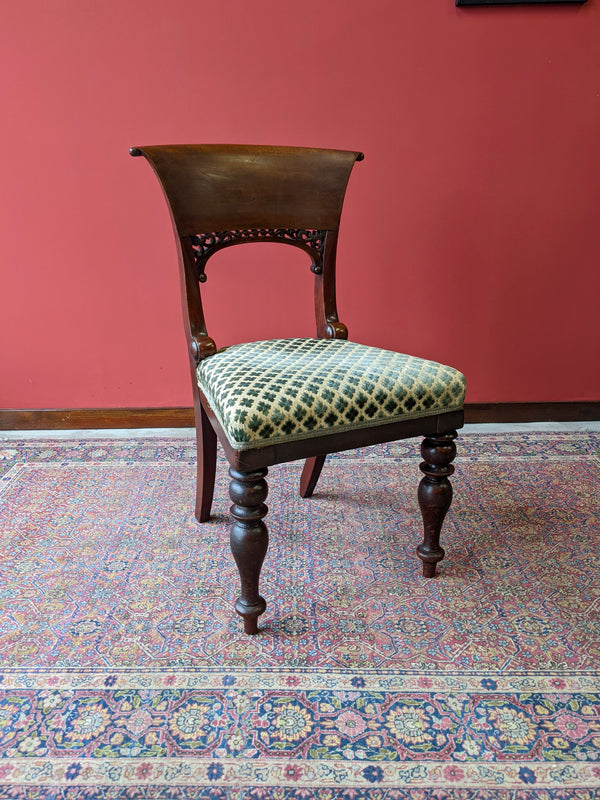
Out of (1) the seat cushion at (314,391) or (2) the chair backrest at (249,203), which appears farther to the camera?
(2) the chair backrest at (249,203)

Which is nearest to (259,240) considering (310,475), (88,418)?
(310,475)

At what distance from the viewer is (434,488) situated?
1519mm

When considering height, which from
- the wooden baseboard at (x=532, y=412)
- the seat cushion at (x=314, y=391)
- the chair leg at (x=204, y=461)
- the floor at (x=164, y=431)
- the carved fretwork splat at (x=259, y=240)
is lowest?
the floor at (x=164, y=431)

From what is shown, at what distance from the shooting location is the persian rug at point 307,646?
1.07 m

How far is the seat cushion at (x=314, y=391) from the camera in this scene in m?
1.25

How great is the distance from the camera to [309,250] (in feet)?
5.96

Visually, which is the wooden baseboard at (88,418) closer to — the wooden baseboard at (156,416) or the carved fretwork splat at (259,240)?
the wooden baseboard at (156,416)

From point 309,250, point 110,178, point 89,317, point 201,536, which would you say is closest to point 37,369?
point 89,317

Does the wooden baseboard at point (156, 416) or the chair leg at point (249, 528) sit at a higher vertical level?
the chair leg at point (249, 528)

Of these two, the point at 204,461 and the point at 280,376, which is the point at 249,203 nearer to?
the point at 280,376

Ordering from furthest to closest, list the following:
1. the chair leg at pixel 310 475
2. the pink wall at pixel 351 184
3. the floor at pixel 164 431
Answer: the floor at pixel 164 431
the pink wall at pixel 351 184
the chair leg at pixel 310 475

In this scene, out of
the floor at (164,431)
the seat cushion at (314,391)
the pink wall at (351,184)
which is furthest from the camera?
the floor at (164,431)

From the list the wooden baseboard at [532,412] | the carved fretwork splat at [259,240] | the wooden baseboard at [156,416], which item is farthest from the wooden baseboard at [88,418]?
the wooden baseboard at [532,412]

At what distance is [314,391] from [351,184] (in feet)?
4.53
